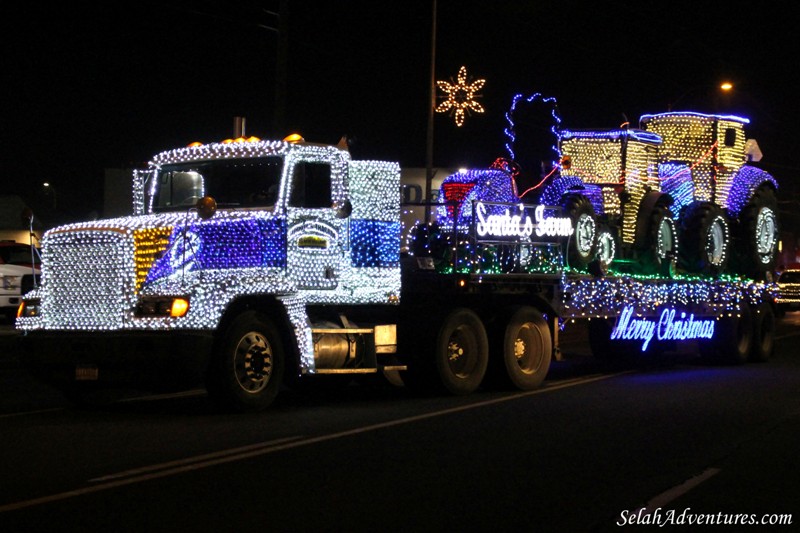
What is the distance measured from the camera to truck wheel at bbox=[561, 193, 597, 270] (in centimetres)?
1772

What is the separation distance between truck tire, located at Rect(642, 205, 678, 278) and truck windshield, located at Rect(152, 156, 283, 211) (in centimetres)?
845

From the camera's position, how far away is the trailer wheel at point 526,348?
51.5ft

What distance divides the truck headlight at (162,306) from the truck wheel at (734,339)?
11.9 metres

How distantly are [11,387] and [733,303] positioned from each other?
479 inches

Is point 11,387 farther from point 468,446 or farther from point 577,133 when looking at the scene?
point 577,133

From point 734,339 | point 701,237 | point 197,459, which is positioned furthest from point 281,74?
point 197,459

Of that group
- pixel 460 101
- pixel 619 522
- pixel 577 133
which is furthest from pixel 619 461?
pixel 460 101

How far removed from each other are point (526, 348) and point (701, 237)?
19.0 feet

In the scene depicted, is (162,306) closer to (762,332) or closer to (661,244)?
(661,244)

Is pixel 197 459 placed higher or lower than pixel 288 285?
lower

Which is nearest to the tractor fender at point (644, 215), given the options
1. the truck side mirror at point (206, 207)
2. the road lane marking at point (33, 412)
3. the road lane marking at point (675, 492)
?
the truck side mirror at point (206, 207)

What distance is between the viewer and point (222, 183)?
1365 cm

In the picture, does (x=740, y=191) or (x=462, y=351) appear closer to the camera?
(x=462, y=351)

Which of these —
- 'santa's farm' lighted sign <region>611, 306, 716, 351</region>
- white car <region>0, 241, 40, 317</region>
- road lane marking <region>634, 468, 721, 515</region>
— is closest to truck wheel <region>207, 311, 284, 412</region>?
road lane marking <region>634, 468, 721, 515</region>
